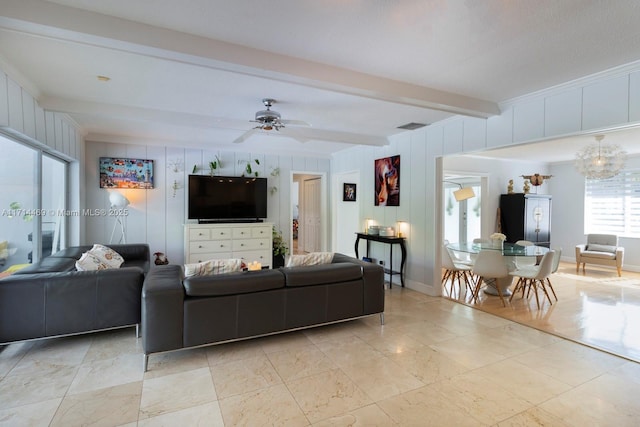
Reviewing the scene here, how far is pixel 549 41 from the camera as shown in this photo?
7.75ft

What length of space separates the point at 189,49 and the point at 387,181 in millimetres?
4042

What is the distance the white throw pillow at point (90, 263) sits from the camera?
317 centimetres

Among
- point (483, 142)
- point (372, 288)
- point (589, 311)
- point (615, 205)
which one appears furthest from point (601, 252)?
point (372, 288)

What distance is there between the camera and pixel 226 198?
20.9 feet

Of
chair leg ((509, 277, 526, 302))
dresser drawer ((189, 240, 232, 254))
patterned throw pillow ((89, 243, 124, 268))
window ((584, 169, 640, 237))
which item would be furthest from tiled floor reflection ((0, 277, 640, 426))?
window ((584, 169, 640, 237))

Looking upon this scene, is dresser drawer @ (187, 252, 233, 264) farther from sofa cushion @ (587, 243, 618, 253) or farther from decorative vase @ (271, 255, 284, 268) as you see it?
sofa cushion @ (587, 243, 618, 253)

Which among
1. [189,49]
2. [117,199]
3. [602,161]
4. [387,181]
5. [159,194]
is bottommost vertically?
[117,199]

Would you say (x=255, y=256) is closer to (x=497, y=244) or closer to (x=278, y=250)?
(x=278, y=250)

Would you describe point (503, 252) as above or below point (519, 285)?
above

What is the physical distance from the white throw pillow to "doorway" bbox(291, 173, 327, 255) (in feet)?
14.7

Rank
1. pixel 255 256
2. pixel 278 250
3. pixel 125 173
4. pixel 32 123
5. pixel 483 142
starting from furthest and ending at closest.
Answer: pixel 278 250 → pixel 255 256 → pixel 125 173 → pixel 483 142 → pixel 32 123

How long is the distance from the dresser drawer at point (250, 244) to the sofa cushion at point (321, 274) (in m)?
3.25

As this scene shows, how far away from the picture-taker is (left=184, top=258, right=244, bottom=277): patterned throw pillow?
117 inches

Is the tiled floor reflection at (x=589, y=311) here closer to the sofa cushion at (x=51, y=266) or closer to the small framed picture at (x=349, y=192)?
the small framed picture at (x=349, y=192)
